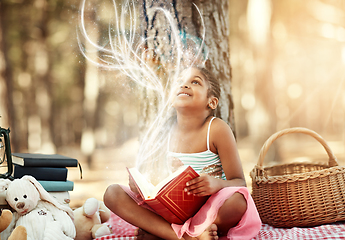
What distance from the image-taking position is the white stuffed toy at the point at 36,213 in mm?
864

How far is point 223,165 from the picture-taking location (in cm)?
110

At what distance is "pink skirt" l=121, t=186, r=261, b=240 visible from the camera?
2.94 feet

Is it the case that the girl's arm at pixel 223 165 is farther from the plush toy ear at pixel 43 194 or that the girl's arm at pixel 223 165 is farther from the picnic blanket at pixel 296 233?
the plush toy ear at pixel 43 194

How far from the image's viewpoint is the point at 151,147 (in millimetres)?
1467

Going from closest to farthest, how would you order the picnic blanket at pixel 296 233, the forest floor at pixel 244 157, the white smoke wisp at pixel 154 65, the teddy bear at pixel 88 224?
the picnic blanket at pixel 296 233 → the teddy bear at pixel 88 224 → the white smoke wisp at pixel 154 65 → the forest floor at pixel 244 157

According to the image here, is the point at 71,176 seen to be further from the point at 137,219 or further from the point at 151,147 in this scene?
the point at 137,219

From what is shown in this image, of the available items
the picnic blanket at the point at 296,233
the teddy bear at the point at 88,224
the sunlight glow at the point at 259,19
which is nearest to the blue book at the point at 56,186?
the teddy bear at the point at 88,224

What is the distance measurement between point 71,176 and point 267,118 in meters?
2.19

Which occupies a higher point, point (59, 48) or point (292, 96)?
point (59, 48)

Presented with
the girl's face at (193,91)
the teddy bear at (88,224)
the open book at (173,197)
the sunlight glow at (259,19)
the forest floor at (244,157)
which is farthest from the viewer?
the sunlight glow at (259,19)

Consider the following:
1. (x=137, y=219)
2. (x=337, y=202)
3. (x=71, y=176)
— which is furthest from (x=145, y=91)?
(x=71, y=176)

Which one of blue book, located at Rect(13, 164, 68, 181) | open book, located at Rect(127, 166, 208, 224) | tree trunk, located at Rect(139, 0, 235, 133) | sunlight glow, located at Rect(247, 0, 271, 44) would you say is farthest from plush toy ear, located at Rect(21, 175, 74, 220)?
sunlight glow, located at Rect(247, 0, 271, 44)

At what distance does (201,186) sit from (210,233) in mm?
135

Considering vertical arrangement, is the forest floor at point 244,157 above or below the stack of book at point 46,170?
below
